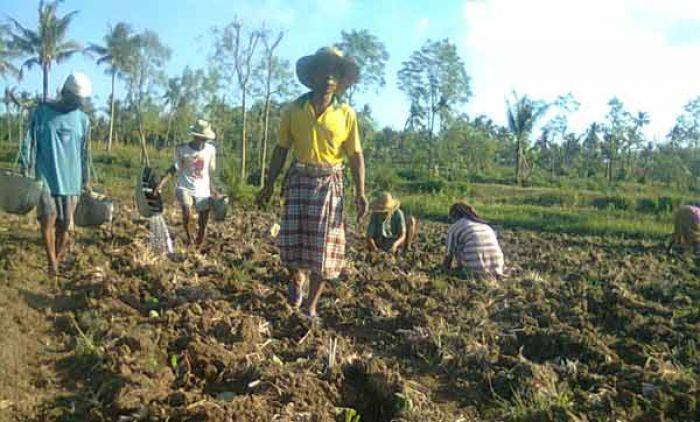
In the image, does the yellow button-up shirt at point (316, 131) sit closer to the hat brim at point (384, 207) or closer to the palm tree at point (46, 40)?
the hat brim at point (384, 207)

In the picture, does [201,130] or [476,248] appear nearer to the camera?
[476,248]

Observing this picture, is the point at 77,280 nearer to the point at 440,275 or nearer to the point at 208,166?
the point at 208,166

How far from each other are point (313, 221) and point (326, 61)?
1.02 meters

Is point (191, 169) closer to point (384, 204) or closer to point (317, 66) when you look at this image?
point (384, 204)

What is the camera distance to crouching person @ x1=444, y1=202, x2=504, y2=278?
5871mm

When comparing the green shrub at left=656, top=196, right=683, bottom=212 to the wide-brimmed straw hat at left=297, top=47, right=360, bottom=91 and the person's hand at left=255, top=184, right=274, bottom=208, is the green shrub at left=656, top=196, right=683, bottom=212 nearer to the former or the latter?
the wide-brimmed straw hat at left=297, top=47, right=360, bottom=91

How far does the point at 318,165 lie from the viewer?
424cm

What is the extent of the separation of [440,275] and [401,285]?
0.64 m

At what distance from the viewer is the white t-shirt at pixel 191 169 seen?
20.4 feet

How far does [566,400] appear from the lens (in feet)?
10.2

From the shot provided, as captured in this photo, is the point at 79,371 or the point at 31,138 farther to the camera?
the point at 31,138

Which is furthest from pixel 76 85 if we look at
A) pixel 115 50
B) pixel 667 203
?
pixel 115 50

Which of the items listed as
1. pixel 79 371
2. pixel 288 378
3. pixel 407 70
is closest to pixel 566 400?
pixel 288 378

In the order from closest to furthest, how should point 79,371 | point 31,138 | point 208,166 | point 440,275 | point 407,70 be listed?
point 79,371 → point 31,138 → point 440,275 → point 208,166 → point 407,70
